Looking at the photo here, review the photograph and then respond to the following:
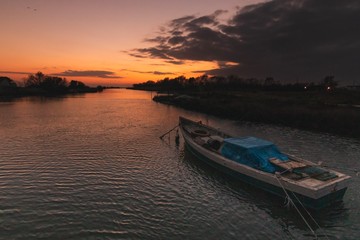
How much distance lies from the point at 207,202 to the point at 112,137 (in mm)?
25588

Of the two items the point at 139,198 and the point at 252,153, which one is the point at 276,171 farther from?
the point at 139,198

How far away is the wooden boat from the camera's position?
1766 centimetres

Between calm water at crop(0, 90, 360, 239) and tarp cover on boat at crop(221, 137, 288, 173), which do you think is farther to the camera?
tarp cover on boat at crop(221, 137, 288, 173)

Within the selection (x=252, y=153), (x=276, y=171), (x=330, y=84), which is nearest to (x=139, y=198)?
(x=252, y=153)

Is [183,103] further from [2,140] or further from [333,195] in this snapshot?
[333,195]

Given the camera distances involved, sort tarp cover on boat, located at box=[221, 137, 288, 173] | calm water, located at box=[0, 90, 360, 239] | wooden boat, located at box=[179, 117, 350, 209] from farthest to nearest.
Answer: tarp cover on boat, located at box=[221, 137, 288, 173], wooden boat, located at box=[179, 117, 350, 209], calm water, located at box=[0, 90, 360, 239]

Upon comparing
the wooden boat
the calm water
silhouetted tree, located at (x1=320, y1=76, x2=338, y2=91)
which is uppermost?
silhouetted tree, located at (x1=320, y1=76, x2=338, y2=91)

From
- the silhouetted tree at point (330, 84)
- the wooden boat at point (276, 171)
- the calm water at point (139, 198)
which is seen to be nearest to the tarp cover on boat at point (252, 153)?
the wooden boat at point (276, 171)

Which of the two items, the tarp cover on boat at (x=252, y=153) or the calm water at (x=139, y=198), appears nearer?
the calm water at (x=139, y=198)

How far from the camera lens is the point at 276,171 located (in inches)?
824

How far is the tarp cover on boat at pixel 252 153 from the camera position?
70.8 ft

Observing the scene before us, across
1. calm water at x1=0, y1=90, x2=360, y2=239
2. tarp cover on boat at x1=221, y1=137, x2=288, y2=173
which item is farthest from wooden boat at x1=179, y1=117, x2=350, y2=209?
calm water at x1=0, y1=90, x2=360, y2=239

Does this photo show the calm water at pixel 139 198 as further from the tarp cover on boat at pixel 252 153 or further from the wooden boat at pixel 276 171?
the tarp cover on boat at pixel 252 153

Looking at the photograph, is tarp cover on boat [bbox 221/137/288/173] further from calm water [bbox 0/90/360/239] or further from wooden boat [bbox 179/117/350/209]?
calm water [bbox 0/90/360/239]
